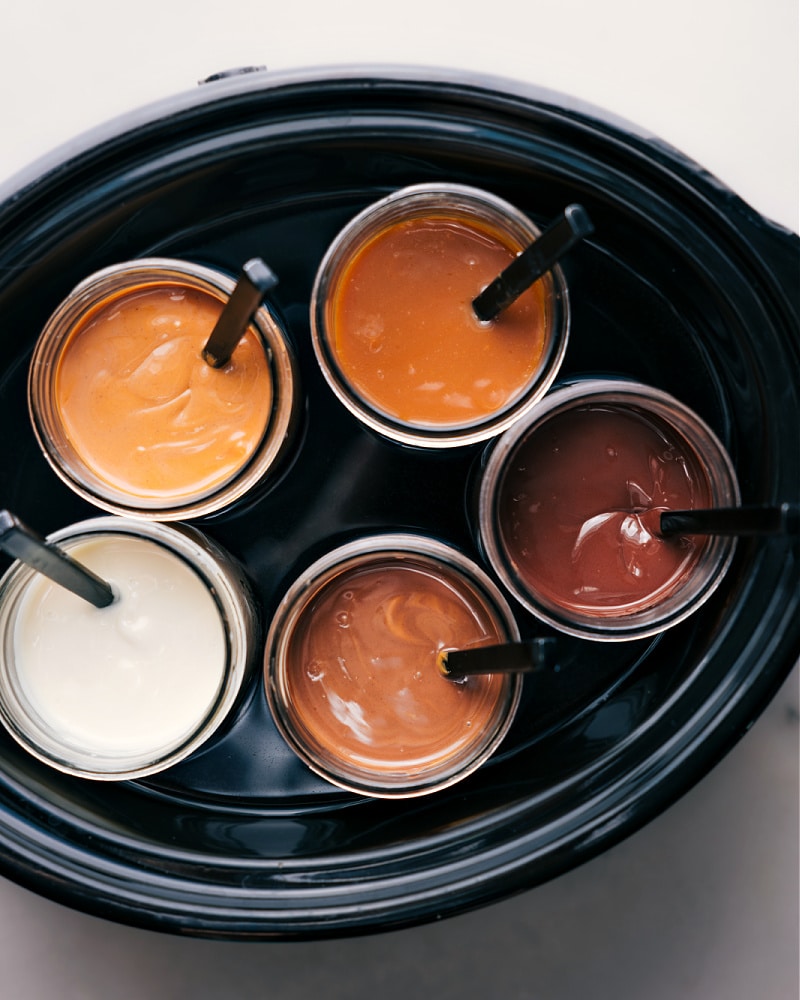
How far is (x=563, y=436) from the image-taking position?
829 mm

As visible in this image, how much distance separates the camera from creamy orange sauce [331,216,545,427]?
0.81m

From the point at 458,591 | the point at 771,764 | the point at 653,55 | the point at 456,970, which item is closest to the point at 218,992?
the point at 456,970

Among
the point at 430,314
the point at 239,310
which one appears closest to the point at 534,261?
the point at 430,314

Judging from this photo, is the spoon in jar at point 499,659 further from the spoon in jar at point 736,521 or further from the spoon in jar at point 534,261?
the spoon in jar at point 534,261

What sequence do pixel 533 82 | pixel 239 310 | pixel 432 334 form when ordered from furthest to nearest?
pixel 533 82 → pixel 432 334 → pixel 239 310

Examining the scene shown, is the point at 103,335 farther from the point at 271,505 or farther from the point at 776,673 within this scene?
the point at 776,673

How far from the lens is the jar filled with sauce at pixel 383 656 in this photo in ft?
2.70

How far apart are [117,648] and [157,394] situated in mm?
235

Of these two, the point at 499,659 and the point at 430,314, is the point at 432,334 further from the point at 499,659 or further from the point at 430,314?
the point at 499,659

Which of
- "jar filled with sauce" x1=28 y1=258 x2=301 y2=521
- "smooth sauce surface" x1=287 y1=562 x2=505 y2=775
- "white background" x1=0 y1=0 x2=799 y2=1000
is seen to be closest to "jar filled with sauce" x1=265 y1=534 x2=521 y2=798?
"smooth sauce surface" x1=287 y1=562 x2=505 y2=775

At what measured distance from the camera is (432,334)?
81cm

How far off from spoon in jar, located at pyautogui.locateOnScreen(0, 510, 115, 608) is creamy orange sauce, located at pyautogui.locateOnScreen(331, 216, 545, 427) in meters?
0.28

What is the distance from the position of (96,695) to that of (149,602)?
0.32 ft

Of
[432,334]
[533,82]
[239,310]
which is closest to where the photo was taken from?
[239,310]
